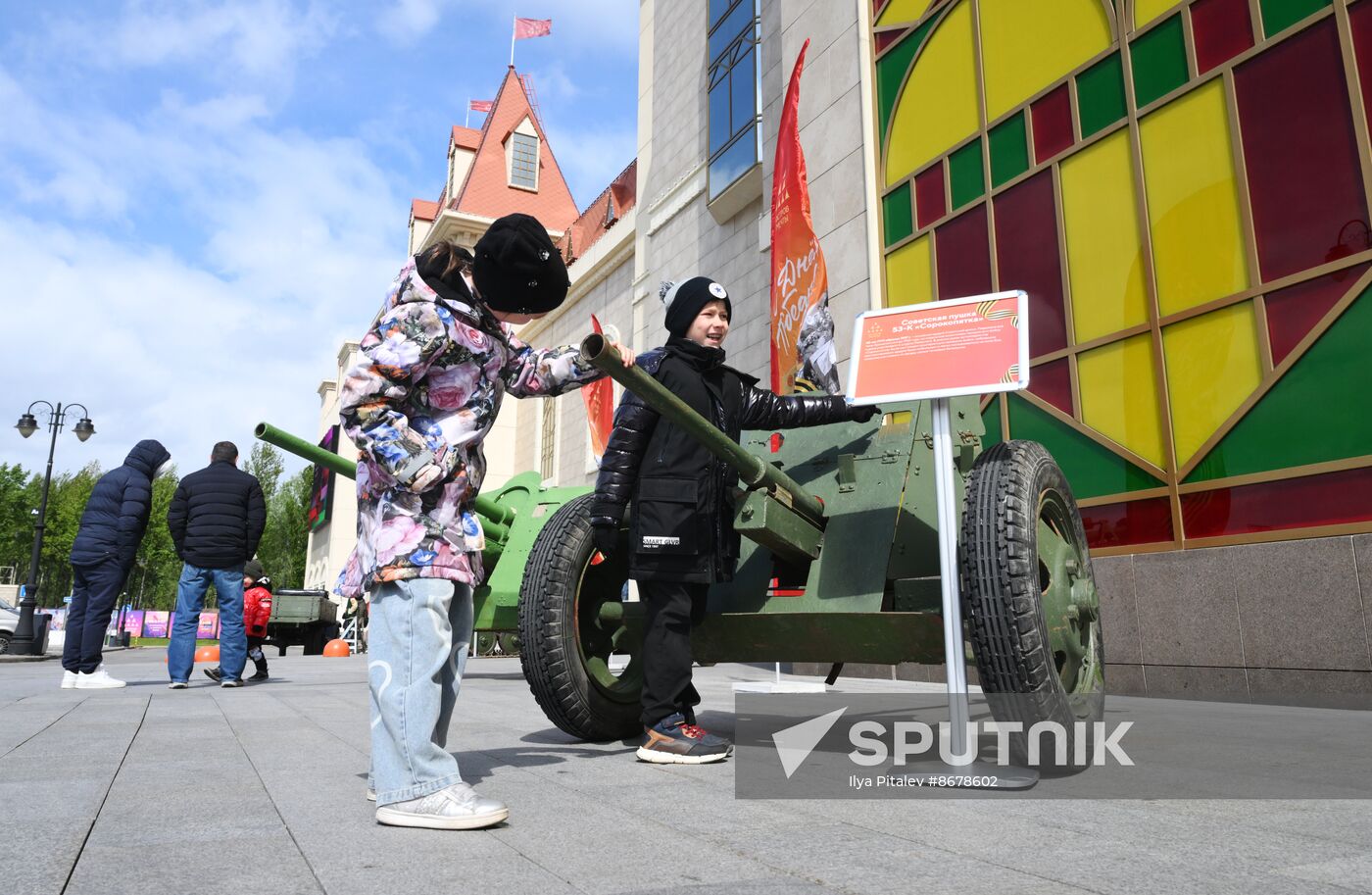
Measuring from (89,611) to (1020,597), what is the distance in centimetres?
726

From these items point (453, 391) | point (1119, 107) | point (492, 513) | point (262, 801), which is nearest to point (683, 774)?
point (262, 801)

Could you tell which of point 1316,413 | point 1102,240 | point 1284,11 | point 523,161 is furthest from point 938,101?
point 523,161

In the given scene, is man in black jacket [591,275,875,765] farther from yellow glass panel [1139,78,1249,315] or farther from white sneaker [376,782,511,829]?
yellow glass panel [1139,78,1249,315]

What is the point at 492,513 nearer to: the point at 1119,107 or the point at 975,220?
the point at 975,220

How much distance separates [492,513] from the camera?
316 inches

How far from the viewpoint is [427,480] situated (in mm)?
2396

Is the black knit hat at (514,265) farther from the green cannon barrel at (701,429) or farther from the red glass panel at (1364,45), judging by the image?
the red glass panel at (1364,45)

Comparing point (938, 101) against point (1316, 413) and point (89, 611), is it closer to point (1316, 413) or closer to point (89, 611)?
point (1316, 413)

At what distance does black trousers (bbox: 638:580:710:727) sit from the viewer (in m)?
3.36

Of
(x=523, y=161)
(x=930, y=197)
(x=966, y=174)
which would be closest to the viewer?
(x=966, y=174)

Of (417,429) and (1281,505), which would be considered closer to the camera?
(417,429)

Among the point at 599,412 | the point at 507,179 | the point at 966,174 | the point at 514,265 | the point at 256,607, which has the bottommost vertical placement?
the point at 256,607

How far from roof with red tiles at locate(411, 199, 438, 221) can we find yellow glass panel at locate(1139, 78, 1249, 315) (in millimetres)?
48435

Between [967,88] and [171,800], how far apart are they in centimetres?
999
